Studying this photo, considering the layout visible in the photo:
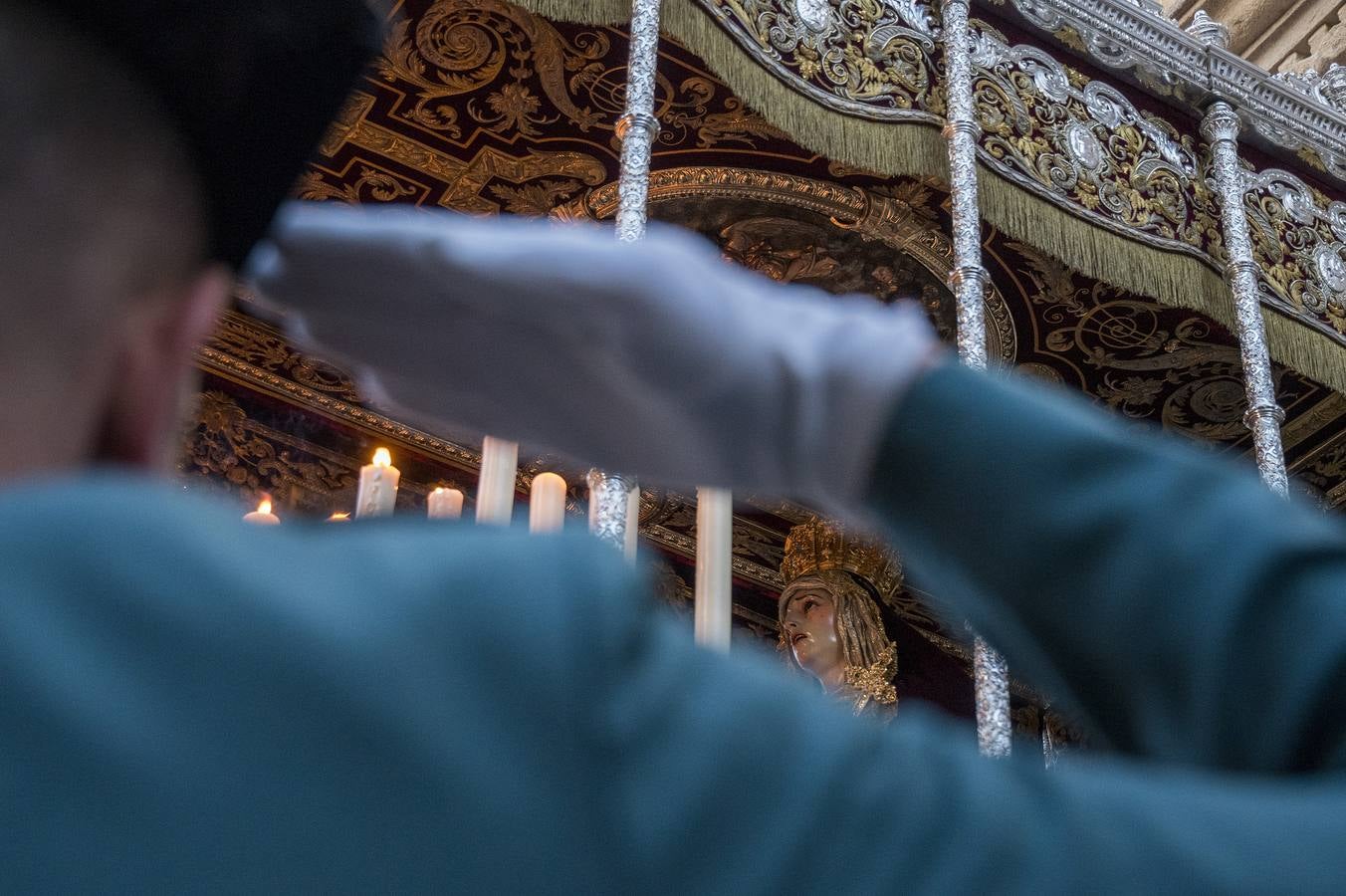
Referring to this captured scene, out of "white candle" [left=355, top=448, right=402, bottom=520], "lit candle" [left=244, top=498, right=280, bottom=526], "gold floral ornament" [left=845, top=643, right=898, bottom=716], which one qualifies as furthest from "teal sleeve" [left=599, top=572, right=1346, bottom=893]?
"gold floral ornament" [left=845, top=643, right=898, bottom=716]

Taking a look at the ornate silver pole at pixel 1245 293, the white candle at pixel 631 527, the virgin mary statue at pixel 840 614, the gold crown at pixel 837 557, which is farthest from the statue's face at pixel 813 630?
the white candle at pixel 631 527

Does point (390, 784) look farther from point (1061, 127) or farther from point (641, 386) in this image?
point (1061, 127)

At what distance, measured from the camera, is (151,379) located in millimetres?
499

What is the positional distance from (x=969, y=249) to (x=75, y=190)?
4122 millimetres

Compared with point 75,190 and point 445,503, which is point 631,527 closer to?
point 445,503

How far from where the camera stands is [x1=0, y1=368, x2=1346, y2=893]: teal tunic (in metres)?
0.36

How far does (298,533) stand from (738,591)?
749 centimetres

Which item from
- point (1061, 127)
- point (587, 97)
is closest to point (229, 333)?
point (587, 97)

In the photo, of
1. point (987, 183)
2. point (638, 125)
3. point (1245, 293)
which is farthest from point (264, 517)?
point (1245, 293)

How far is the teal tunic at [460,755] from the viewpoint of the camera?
1.19 ft

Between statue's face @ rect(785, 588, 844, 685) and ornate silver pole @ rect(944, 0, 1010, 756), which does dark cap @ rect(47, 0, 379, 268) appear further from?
statue's face @ rect(785, 588, 844, 685)

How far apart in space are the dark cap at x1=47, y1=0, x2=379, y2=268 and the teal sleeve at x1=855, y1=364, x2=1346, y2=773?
11.7 inches

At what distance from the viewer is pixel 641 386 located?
22.8 inches

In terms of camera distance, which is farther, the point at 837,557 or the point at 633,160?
the point at 837,557
